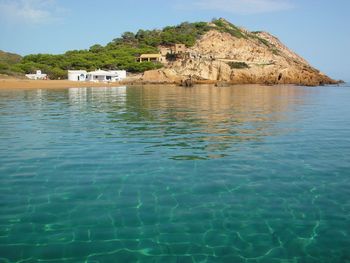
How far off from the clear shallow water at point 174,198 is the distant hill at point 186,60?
83.4 metres

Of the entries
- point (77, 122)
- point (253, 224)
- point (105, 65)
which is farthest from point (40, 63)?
point (253, 224)

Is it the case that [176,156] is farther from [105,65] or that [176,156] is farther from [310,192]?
[105,65]

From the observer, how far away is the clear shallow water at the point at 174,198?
7.01 m

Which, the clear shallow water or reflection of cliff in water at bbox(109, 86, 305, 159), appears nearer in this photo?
the clear shallow water

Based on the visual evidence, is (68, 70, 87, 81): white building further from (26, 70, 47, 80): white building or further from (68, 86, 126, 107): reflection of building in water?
(68, 86, 126, 107): reflection of building in water

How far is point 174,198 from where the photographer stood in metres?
9.48

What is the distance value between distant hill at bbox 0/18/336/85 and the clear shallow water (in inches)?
3285

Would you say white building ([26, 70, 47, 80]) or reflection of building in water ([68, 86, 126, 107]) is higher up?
white building ([26, 70, 47, 80])

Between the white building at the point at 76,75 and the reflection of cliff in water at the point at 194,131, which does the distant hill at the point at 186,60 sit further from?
the reflection of cliff in water at the point at 194,131

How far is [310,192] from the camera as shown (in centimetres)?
999

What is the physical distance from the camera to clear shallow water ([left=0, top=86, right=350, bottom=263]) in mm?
7008

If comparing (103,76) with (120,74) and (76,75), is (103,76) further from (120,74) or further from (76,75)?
(76,75)

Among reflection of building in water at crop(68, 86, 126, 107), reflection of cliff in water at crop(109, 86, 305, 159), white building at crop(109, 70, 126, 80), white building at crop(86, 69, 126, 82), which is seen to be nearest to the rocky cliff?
white building at crop(109, 70, 126, 80)

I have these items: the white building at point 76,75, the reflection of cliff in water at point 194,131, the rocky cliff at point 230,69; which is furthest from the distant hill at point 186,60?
the reflection of cliff in water at point 194,131
